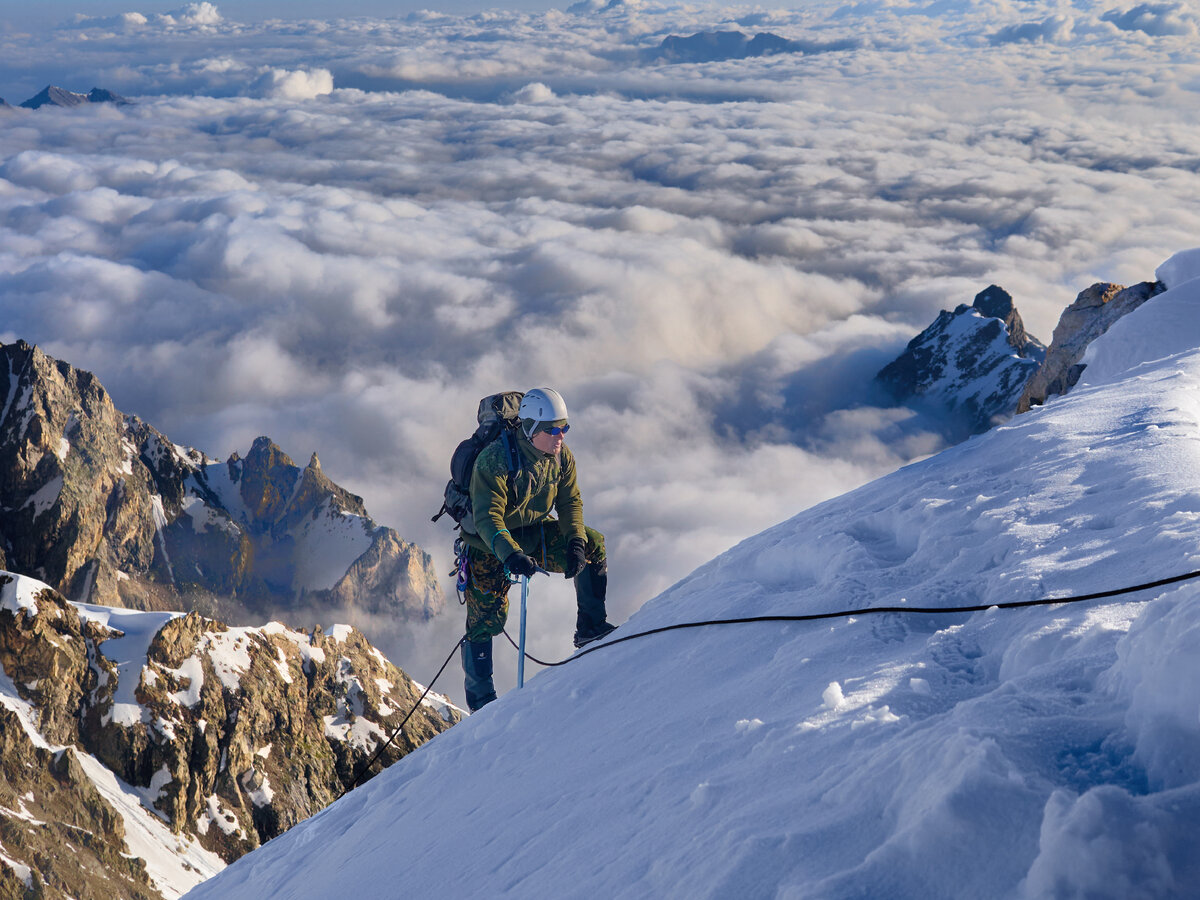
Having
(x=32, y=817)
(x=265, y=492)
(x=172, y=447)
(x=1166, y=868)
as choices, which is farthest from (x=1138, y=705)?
(x=265, y=492)

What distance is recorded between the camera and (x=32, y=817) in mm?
49250

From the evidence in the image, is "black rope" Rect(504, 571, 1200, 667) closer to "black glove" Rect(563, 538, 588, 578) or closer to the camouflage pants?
"black glove" Rect(563, 538, 588, 578)

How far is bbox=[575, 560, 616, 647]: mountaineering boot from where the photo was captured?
9555 millimetres

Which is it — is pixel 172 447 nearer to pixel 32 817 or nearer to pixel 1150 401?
pixel 32 817

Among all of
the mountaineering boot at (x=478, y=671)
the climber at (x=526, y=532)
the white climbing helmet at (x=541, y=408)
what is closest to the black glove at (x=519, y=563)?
the climber at (x=526, y=532)

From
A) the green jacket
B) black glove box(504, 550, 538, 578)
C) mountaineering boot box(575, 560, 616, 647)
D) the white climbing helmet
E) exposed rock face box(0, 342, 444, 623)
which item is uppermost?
the white climbing helmet

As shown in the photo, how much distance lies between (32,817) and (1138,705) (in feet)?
205

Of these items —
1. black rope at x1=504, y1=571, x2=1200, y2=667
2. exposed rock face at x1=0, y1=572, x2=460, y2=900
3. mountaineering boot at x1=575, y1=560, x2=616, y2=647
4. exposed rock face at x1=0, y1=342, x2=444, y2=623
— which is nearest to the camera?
black rope at x1=504, y1=571, x2=1200, y2=667

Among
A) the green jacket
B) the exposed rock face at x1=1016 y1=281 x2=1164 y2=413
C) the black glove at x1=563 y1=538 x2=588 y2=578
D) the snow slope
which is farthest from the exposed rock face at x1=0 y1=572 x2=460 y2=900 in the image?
the snow slope

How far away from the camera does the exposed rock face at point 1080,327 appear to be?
17250 mm

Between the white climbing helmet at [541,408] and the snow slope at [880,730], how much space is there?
7.14ft

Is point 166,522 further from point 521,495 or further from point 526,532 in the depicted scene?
point 521,495

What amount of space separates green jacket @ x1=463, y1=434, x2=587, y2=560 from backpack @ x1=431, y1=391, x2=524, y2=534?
9 cm

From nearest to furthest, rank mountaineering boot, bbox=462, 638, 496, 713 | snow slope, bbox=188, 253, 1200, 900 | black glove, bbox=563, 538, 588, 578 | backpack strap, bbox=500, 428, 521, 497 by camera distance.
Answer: snow slope, bbox=188, 253, 1200, 900 < backpack strap, bbox=500, 428, 521, 497 < black glove, bbox=563, 538, 588, 578 < mountaineering boot, bbox=462, 638, 496, 713
